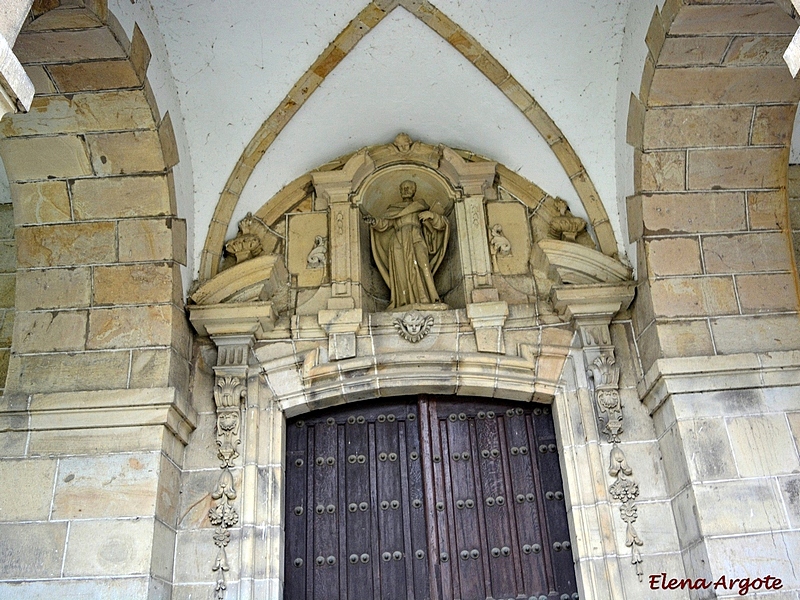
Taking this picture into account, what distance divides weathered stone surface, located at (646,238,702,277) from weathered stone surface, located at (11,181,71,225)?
3.30m

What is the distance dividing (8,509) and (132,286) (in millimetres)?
1302

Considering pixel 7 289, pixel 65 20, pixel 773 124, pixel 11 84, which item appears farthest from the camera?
pixel 7 289

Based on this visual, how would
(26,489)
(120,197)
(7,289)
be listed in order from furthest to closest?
1. (7,289)
2. (120,197)
3. (26,489)

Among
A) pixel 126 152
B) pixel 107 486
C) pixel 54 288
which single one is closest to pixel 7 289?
pixel 54 288

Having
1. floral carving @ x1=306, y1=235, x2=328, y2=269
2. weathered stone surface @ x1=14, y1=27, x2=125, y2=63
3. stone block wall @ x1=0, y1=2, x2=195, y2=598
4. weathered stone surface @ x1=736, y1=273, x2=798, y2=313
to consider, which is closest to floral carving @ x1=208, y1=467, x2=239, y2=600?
stone block wall @ x1=0, y1=2, x2=195, y2=598

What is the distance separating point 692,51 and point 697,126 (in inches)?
17.8

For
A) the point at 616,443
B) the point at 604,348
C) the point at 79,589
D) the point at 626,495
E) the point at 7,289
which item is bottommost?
the point at 79,589

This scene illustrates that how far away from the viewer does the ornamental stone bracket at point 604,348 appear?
4176 mm

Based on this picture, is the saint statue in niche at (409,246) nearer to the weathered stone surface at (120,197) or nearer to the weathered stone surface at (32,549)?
the weathered stone surface at (120,197)

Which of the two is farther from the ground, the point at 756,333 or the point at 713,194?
the point at 713,194

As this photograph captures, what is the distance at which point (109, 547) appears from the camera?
148 inches

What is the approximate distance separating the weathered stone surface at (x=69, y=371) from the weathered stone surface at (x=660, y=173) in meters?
3.03

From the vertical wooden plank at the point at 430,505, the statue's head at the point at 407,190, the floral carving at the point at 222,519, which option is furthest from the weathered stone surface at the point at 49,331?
the statue's head at the point at 407,190

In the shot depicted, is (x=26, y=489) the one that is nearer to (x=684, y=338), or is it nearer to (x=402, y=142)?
(x=402, y=142)
